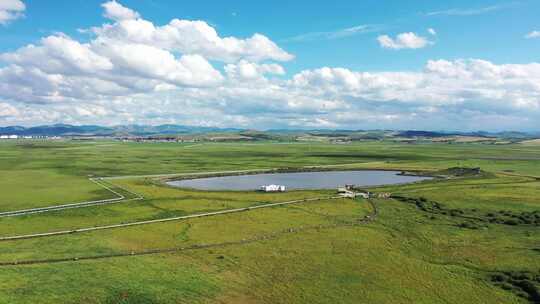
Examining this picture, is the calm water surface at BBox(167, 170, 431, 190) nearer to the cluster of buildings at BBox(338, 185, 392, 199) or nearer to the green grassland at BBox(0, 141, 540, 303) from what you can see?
the cluster of buildings at BBox(338, 185, 392, 199)

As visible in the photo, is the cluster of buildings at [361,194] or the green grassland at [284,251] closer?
the green grassland at [284,251]

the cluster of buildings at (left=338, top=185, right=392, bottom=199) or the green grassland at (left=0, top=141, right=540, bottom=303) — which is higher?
the cluster of buildings at (left=338, top=185, right=392, bottom=199)

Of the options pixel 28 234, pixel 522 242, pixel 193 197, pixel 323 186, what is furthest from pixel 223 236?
pixel 323 186

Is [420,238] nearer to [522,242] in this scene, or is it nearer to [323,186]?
[522,242]

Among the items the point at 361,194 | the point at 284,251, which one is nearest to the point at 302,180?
the point at 361,194

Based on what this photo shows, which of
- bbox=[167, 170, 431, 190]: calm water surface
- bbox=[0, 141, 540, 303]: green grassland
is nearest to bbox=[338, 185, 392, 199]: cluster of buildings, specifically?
bbox=[0, 141, 540, 303]: green grassland

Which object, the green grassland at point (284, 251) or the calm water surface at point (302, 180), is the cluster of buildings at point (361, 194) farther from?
the calm water surface at point (302, 180)

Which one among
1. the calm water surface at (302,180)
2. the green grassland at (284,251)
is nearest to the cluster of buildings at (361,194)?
the green grassland at (284,251)

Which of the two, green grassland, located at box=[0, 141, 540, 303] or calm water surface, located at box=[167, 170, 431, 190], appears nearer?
green grassland, located at box=[0, 141, 540, 303]

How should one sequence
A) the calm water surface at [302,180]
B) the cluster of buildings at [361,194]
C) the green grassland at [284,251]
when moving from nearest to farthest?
1. the green grassland at [284,251]
2. the cluster of buildings at [361,194]
3. the calm water surface at [302,180]
